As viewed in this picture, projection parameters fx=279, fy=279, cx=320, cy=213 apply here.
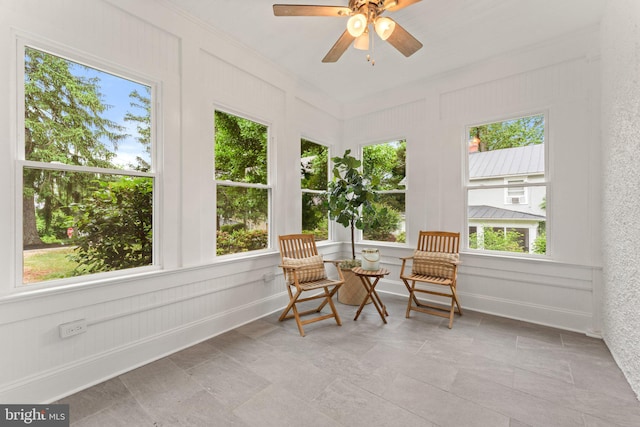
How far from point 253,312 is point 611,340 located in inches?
134

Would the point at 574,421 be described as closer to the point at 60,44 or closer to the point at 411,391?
the point at 411,391

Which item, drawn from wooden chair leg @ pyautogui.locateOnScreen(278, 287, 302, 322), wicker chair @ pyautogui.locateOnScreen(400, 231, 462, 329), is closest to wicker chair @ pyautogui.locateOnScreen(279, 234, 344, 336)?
wooden chair leg @ pyautogui.locateOnScreen(278, 287, 302, 322)

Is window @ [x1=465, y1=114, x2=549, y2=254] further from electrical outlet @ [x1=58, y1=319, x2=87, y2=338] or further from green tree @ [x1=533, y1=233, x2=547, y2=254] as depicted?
electrical outlet @ [x1=58, y1=319, x2=87, y2=338]

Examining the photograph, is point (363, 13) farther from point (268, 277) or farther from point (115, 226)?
point (268, 277)

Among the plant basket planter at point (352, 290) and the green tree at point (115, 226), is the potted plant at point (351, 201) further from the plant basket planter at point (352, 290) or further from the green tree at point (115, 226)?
the green tree at point (115, 226)

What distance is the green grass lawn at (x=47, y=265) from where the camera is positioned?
1.86 meters

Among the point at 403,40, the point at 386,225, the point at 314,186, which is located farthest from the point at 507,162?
the point at 314,186

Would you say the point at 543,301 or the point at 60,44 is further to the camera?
the point at 543,301

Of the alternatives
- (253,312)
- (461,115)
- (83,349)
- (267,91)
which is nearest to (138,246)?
(83,349)

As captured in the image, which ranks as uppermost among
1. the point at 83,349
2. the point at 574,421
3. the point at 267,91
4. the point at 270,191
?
the point at 267,91

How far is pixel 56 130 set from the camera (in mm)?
1962

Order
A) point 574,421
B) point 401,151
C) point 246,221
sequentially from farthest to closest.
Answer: point 401,151
point 246,221
point 574,421

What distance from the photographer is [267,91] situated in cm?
340

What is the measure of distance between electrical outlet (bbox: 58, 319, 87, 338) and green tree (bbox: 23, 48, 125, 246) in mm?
604
